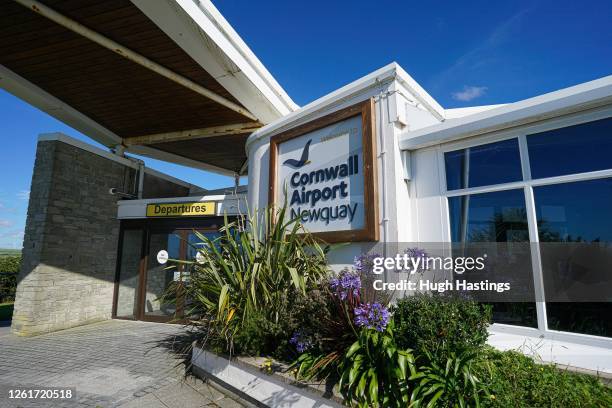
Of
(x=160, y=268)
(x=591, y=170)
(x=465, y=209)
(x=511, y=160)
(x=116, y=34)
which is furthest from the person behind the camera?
(x=160, y=268)

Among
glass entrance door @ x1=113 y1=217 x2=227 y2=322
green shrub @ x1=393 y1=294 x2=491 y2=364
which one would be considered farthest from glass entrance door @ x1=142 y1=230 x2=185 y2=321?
green shrub @ x1=393 y1=294 x2=491 y2=364

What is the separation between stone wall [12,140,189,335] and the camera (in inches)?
281

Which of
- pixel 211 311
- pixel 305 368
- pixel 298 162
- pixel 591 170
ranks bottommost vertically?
pixel 305 368

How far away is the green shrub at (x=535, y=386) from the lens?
7.95ft

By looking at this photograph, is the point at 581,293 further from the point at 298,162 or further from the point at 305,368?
the point at 298,162

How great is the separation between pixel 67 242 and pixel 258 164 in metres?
4.98

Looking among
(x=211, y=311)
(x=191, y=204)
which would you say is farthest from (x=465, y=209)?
(x=191, y=204)

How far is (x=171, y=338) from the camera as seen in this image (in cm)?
628

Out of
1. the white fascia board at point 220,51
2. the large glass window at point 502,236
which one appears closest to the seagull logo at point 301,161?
the large glass window at point 502,236

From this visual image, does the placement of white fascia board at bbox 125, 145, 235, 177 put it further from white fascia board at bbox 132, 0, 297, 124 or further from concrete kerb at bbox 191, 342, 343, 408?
concrete kerb at bbox 191, 342, 343, 408

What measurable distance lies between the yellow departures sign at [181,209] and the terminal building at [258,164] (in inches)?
1.3

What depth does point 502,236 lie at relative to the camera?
12.0ft

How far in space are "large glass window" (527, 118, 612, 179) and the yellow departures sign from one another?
252 inches

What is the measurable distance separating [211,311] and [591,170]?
425 cm
